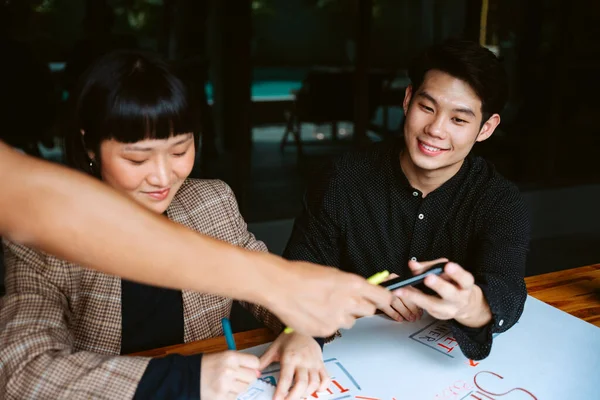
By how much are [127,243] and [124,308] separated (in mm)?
771

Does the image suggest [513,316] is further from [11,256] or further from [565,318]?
[11,256]

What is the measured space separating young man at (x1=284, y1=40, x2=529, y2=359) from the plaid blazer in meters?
0.36

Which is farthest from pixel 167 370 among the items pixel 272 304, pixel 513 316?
pixel 513 316

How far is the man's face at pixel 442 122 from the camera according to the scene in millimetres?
1717

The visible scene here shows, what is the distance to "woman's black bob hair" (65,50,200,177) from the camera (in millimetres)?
1255

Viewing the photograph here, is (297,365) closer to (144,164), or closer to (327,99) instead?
(144,164)

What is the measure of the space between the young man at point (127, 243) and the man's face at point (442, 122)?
97 cm

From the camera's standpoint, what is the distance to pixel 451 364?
1308 millimetres

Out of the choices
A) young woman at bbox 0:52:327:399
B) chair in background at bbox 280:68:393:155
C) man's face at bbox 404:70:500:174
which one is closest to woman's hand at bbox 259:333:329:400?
young woman at bbox 0:52:327:399

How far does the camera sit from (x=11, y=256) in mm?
1278

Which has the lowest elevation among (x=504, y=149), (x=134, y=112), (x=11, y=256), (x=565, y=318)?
(x=504, y=149)

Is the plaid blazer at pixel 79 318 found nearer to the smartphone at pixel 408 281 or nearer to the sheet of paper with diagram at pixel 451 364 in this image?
the sheet of paper with diagram at pixel 451 364

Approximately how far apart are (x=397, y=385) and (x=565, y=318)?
65cm

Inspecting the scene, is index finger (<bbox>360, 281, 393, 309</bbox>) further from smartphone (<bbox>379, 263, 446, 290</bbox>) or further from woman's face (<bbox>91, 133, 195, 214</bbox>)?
woman's face (<bbox>91, 133, 195, 214</bbox>)
